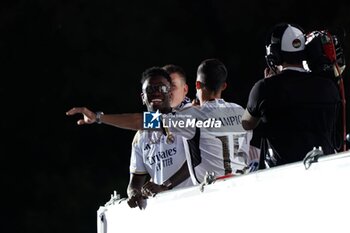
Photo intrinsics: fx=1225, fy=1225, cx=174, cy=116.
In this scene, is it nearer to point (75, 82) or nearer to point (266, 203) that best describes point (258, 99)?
point (266, 203)

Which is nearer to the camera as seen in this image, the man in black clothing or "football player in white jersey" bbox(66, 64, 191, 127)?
the man in black clothing

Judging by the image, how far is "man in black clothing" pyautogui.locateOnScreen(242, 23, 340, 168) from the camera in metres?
4.96

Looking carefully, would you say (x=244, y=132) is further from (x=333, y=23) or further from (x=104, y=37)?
(x=104, y=37)

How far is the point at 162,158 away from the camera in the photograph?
6090 millimetres

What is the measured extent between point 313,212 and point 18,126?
6.18 metres

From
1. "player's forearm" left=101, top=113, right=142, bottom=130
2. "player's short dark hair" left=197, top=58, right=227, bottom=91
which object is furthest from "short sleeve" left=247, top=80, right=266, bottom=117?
"player's forearm" left=101, top=113, right=142, bottom=130

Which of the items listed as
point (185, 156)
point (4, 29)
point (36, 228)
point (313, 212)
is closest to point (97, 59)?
point (4, 29)

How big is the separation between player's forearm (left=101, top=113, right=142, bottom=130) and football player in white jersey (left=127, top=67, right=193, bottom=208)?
0.26ft

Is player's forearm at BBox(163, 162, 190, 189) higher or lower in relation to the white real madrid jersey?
lower

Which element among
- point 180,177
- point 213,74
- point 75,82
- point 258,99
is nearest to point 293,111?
point 258,99

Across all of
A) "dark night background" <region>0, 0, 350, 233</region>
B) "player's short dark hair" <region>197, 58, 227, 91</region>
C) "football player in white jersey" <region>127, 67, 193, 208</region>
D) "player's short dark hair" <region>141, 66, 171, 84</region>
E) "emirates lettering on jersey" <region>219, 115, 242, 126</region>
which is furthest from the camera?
"dark night background" <region>0, 0, 350, 233</region>

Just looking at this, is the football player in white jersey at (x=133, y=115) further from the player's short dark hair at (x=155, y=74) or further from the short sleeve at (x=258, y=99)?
the short sleeve at (x=258, y=99)

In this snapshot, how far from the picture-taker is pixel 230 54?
9.28m

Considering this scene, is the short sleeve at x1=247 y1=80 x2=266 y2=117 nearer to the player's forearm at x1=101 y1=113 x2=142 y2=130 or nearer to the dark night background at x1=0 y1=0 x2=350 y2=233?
the player's forearm at x1=101 y1=113 x2=142 y2=130
